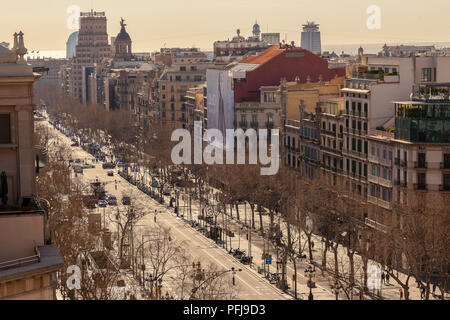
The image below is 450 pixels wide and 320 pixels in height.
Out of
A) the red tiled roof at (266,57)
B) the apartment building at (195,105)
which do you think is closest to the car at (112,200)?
the red tiled roof at (266,57)

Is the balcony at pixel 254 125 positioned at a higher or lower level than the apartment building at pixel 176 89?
lower

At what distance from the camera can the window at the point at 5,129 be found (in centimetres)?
2264

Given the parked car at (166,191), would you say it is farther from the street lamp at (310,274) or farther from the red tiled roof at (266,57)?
the street lamp at (310,274)

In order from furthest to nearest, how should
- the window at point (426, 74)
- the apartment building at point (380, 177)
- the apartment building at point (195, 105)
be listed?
1. the apartment building at point (195, 105)
2. the window at point (426, 74)
3. the apartment building at point (380, 177)

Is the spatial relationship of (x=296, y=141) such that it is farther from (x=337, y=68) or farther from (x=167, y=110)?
(x=167, y=110)

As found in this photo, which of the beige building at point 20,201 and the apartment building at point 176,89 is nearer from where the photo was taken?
the beige building at point 20,201

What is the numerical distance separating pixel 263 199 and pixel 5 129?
71.4m

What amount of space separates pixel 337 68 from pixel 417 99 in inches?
2484

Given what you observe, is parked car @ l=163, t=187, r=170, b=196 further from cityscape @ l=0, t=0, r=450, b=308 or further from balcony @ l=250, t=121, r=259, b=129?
balcony @ l=250, t=121, r=259, b=129

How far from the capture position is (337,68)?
136000 mm

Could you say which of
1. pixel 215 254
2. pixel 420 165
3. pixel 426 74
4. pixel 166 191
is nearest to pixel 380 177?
pixel 420 165

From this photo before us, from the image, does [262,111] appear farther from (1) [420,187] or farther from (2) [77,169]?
(1) [420,187]
